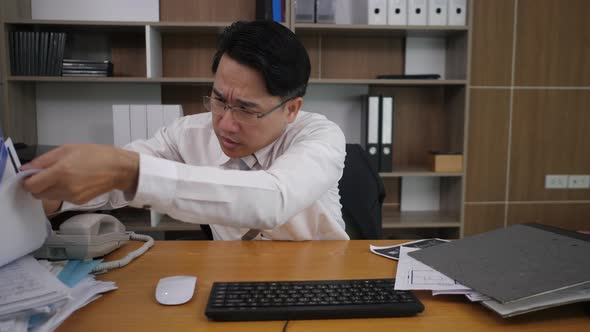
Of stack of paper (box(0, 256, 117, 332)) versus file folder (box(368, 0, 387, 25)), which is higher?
file folder (box(368, 0, 387, 25))

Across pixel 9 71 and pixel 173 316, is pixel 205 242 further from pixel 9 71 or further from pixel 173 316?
pixel 9 71

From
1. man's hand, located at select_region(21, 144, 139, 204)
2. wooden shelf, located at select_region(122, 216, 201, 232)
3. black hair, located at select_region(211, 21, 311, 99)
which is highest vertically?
black hair, located at select_region(211, 21, 311, 99)

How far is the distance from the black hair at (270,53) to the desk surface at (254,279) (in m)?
0.45

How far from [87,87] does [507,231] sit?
8.56 ft

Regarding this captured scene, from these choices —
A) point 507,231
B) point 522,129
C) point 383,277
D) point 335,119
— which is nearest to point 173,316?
point 383,277

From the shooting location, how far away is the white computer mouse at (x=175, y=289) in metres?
0.82

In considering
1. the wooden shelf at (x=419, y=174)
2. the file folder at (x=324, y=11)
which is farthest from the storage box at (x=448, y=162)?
the file folder at (x=324, y=11)

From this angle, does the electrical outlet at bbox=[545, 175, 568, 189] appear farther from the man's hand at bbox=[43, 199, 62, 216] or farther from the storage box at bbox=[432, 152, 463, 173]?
the man's hand at bbox=[43, 199, 62, 216]

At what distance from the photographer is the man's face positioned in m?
1.22

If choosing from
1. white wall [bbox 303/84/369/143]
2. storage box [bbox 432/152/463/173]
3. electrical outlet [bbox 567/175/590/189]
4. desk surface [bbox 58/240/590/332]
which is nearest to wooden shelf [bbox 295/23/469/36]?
white wall [bbox 303/84/369/143]

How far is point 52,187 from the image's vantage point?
69 cm

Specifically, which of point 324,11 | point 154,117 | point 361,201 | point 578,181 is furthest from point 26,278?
point 578,181

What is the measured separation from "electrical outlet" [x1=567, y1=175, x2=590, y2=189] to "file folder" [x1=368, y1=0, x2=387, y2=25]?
5.22 ft

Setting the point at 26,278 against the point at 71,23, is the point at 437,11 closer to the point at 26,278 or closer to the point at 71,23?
the point at 71,23
